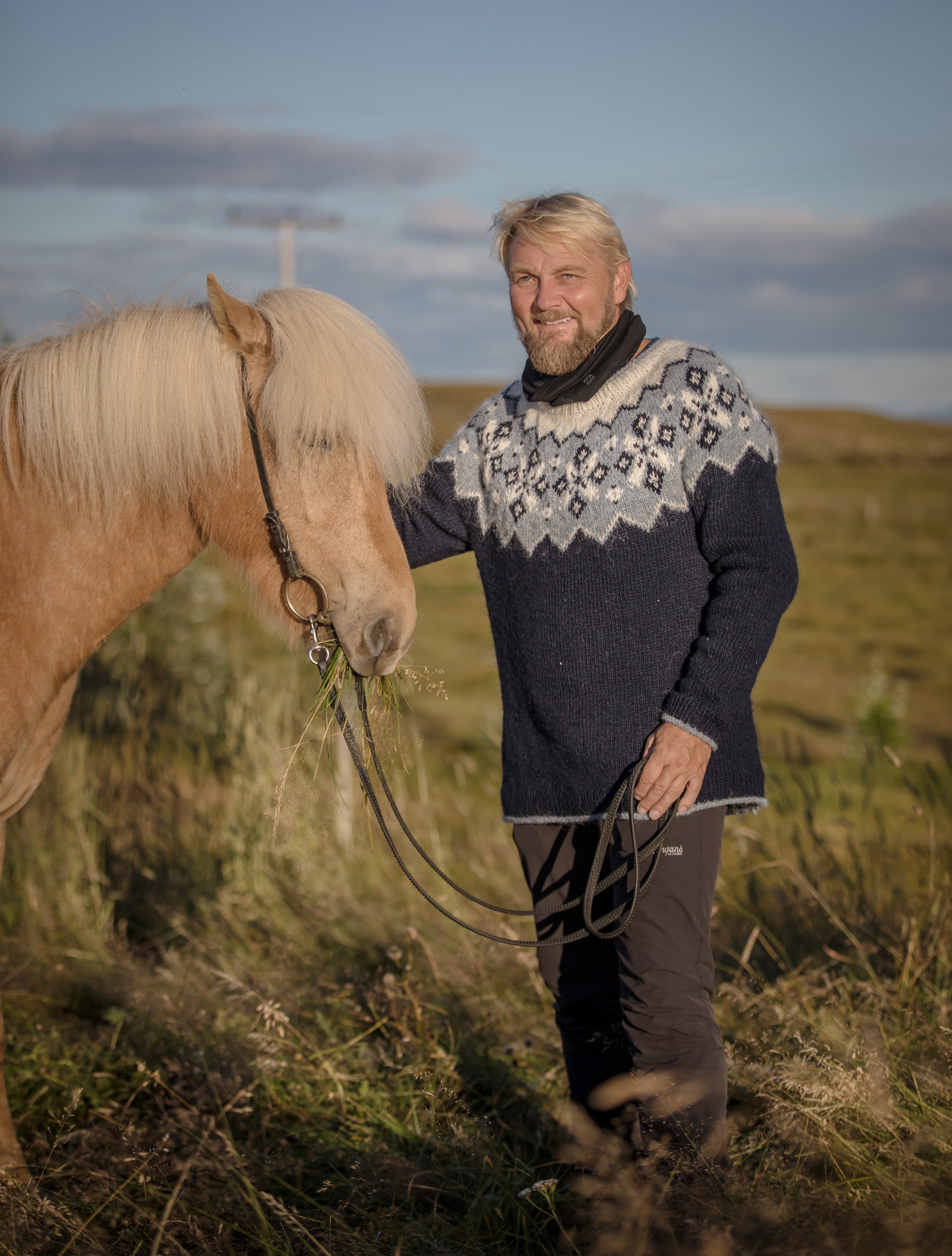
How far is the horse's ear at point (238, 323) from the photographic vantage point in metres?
1.97

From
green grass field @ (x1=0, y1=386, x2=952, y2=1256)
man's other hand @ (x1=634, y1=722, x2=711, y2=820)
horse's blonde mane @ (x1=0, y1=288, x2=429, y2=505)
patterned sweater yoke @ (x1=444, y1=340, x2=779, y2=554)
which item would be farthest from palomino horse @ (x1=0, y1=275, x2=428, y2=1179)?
man's other hand @ (x1=634, y1=722, x2=711, y2=820)

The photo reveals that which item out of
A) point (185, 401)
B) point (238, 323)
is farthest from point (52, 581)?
point (238, 323)

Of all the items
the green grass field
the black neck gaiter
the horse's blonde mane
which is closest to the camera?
the green grass field

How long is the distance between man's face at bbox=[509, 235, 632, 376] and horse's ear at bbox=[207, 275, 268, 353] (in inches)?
26.9

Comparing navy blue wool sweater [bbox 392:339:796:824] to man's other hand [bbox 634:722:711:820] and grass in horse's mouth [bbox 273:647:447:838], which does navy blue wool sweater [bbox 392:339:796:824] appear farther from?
grass in horse's mouth [bbox 273:647:447:838]

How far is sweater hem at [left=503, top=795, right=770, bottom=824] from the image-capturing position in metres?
2.08

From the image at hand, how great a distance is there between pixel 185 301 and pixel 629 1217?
7.32ft

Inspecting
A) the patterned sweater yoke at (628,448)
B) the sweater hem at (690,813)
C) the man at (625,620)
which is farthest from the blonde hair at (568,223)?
the sweater hem at (690,813)

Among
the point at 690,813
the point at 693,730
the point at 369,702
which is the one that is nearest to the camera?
the point at 693,730

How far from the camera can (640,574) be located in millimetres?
2109

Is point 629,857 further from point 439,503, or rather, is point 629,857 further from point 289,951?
point 289,951

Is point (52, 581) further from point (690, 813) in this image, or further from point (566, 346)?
point (690, 813)

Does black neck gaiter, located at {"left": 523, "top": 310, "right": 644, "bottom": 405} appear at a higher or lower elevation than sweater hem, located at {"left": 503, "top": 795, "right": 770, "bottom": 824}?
higher

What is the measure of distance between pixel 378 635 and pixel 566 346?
0.88 m
